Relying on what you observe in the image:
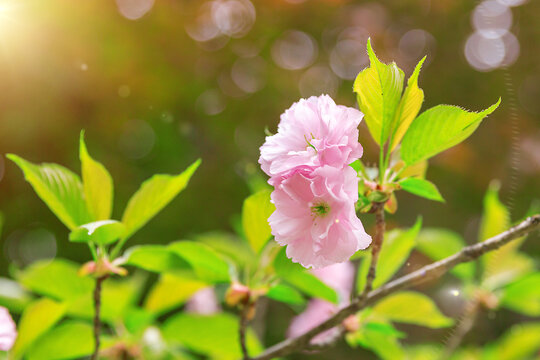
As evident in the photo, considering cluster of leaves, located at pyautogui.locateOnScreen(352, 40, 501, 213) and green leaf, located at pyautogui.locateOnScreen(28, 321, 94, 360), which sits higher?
cluster of leaves, located at pyautogui.locateOnScreen(352, 40, 501, 213)

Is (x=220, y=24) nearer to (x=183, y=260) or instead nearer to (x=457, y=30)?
(x=457, y=30)

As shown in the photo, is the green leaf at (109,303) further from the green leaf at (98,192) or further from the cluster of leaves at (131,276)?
the green leaf at (98,192)

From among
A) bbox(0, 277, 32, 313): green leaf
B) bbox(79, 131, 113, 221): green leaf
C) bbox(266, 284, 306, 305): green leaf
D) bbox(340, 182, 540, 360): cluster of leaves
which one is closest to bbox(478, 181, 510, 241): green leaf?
bbox(340, 182, 540, 360): cluster of leaves

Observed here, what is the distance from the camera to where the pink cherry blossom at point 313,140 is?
39 cm

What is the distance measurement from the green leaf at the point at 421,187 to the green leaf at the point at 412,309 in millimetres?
263

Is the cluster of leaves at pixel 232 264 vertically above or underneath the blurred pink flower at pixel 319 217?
underneath

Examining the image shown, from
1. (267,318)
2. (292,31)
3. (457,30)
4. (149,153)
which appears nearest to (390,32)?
(457,30)

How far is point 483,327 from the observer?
→ 3.87 feet

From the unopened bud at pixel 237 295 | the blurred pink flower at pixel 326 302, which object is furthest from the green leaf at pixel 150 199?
the blurred pink flower at pixel 326 302

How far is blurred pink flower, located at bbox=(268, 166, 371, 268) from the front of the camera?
0.38 metres

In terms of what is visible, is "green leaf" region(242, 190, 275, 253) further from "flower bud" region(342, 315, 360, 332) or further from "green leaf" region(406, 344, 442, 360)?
"green leaf" region(406, 344, 442, 360)

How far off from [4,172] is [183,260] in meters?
0.90

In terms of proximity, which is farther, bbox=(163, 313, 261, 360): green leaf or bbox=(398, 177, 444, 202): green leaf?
bbox=(163, 313, 261, 360): green leaf

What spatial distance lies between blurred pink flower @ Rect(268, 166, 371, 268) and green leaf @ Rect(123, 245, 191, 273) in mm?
213
